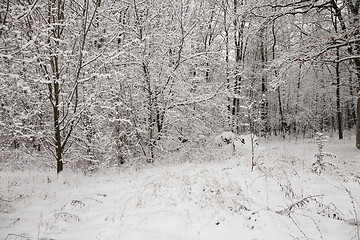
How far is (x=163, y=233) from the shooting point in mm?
3275

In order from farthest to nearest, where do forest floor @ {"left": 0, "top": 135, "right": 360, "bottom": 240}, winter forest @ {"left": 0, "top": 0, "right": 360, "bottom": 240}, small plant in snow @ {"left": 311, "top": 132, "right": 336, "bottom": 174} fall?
small plant in snow @ {"left": 311, "top": 132, "right": 336, "bottom": 174}, winter forest @ {"left": 0, "top": 0, "right": 360, "bottom": 240}, forest floor @ {"left": 0, "top": 135, "right": 360, "bottom": 240}

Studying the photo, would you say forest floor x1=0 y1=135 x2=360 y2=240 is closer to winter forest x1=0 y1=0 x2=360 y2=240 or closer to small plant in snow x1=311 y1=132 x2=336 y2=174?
winter forest x1=0 y1=0 x2=360 y2=240

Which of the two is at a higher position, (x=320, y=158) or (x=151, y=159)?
(x=320, y=158)

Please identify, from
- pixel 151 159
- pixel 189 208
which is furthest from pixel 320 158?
pixel 151 159

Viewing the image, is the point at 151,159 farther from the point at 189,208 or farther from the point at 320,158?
the point at 320,158

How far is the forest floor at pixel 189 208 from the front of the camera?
10.8 ft

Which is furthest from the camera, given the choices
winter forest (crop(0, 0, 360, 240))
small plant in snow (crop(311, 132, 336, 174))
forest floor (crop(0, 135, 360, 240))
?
small plant in snow (crop(311, 132, 336, 174))

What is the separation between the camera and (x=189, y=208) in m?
4.03

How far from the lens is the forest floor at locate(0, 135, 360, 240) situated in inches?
129

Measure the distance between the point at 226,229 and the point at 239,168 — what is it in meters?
3.50

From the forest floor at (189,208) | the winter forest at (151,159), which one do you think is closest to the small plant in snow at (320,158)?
the winter forest at (151,159)

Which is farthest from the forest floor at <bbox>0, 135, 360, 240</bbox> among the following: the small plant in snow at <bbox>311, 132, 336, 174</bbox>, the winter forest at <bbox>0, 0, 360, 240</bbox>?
the small plant in snow at <bbox>311, 132, 336, 174</bbox>

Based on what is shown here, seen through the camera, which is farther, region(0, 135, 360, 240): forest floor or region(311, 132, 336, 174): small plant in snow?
region(311, 132, 336, 174): small plant in snow

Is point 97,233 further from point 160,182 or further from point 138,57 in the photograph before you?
point 138,57
